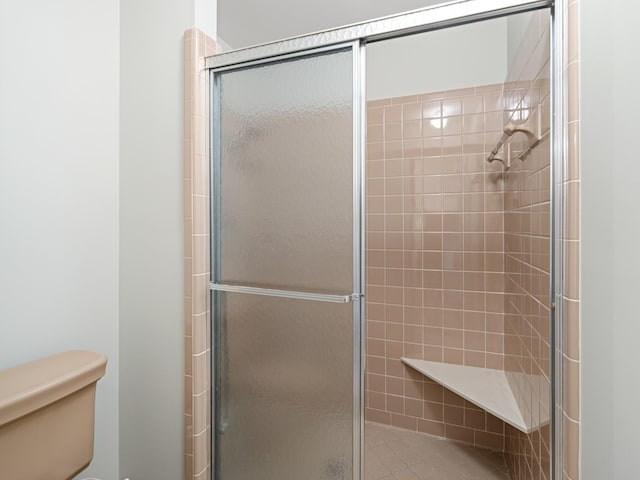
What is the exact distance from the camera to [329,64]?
1.19 meters

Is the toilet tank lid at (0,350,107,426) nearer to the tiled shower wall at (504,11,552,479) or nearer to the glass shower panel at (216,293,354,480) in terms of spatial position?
the glass shower panel at (216,293,354,480)

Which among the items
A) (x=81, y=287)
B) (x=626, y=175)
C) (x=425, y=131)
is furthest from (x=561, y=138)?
(x=81, y=287)

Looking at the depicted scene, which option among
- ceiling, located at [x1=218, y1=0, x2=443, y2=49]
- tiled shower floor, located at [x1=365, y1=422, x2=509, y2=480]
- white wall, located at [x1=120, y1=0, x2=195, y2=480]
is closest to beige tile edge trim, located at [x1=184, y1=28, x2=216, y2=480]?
white wall, located at [x1=120, y1=0, x2=195, y2=480]

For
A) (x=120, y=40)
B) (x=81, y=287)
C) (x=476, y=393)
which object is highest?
(x=120, y=40)

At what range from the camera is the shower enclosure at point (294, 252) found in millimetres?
1139

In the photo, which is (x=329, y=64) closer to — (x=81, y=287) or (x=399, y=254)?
(x=81, y=287)

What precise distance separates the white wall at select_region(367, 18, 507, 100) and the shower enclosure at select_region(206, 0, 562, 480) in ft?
3.06

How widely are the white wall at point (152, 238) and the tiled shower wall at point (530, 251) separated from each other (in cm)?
128

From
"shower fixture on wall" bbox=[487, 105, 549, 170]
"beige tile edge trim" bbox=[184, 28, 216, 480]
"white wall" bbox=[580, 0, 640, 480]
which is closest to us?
"white wall" bbox=[580, 0, 640, 480]

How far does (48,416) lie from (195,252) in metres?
0.64

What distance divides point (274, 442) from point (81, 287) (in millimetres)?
926

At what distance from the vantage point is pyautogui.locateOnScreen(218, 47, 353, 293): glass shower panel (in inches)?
45.9

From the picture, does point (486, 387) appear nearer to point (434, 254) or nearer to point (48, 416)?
point (434, 254)

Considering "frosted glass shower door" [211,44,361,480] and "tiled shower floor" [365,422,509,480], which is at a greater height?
"frosted glass shower door" [211,44,361,480]
